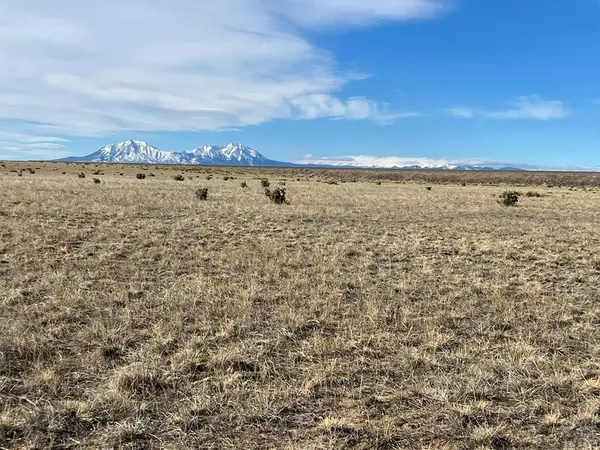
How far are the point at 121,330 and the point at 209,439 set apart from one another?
9.34 feet

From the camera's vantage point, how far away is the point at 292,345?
6.17m

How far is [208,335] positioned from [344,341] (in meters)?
1.83

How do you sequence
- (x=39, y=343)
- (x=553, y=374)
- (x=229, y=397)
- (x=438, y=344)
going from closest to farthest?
(x=229, y=397) → (x=553, y=374) → (x=39, y=343) → (x=438, y=344)

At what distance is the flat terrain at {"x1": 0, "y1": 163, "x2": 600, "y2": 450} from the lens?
4227 mm

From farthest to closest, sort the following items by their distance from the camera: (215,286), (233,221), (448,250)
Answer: (233,221) < (448,250) < (215,286)

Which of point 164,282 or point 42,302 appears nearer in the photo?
point 42,302

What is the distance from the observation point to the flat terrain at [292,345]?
4.23 m

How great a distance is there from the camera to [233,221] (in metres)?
17.5

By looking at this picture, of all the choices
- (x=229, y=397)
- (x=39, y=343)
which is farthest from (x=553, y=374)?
(x=39, y=343)

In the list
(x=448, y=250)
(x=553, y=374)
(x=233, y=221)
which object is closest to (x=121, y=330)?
(x=553, y=374)

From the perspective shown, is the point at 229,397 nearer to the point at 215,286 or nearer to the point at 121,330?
the point at 121,330

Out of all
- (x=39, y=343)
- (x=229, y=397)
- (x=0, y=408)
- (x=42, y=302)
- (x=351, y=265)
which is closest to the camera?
(x=0, y=408)

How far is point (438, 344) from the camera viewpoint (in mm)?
6211

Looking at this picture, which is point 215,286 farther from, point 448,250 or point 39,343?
point 448,250
